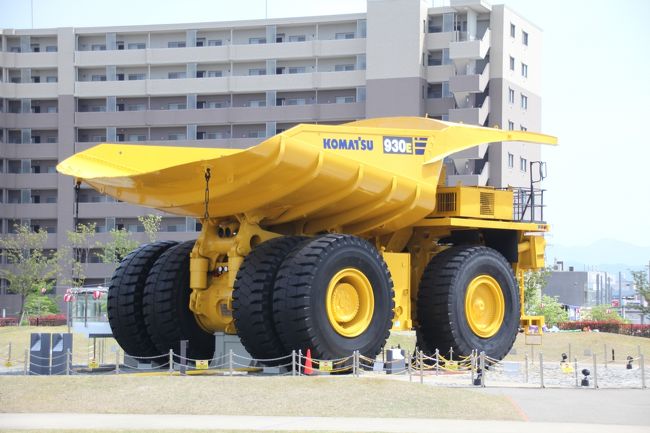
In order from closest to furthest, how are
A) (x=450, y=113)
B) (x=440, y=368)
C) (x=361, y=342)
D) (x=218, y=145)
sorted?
(x=361, y=342)
(x=440, y=368)
(x=450, y=113)
(x=218, y=145)

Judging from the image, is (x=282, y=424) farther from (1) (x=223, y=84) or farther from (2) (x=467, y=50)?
(1) (x=223, y=84)

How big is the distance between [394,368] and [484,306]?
389cm

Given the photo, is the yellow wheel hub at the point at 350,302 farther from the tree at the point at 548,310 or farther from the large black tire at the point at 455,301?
the tree at the point at 548,310

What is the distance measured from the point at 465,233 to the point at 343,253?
19.9 feet

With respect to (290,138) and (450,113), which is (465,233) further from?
(450,113)

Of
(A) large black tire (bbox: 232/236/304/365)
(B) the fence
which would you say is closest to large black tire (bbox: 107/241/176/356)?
(B) the fence

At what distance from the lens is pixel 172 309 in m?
27.7

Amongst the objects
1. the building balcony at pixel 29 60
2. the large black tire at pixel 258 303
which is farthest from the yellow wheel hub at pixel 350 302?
the building balcony at pixel 29 60

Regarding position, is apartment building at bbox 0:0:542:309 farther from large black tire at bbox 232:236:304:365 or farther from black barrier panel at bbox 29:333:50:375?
large black tire at bbox 232:236:304:365

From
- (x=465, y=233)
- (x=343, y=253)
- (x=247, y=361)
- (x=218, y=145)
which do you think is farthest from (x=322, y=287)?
(x=218, y=145)

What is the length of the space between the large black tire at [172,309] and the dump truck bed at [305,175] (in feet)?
4.34

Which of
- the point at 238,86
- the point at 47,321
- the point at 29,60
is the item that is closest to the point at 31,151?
the point at 29,60

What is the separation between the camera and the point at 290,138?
953 inches

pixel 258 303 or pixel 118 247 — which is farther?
pixel 118 247
